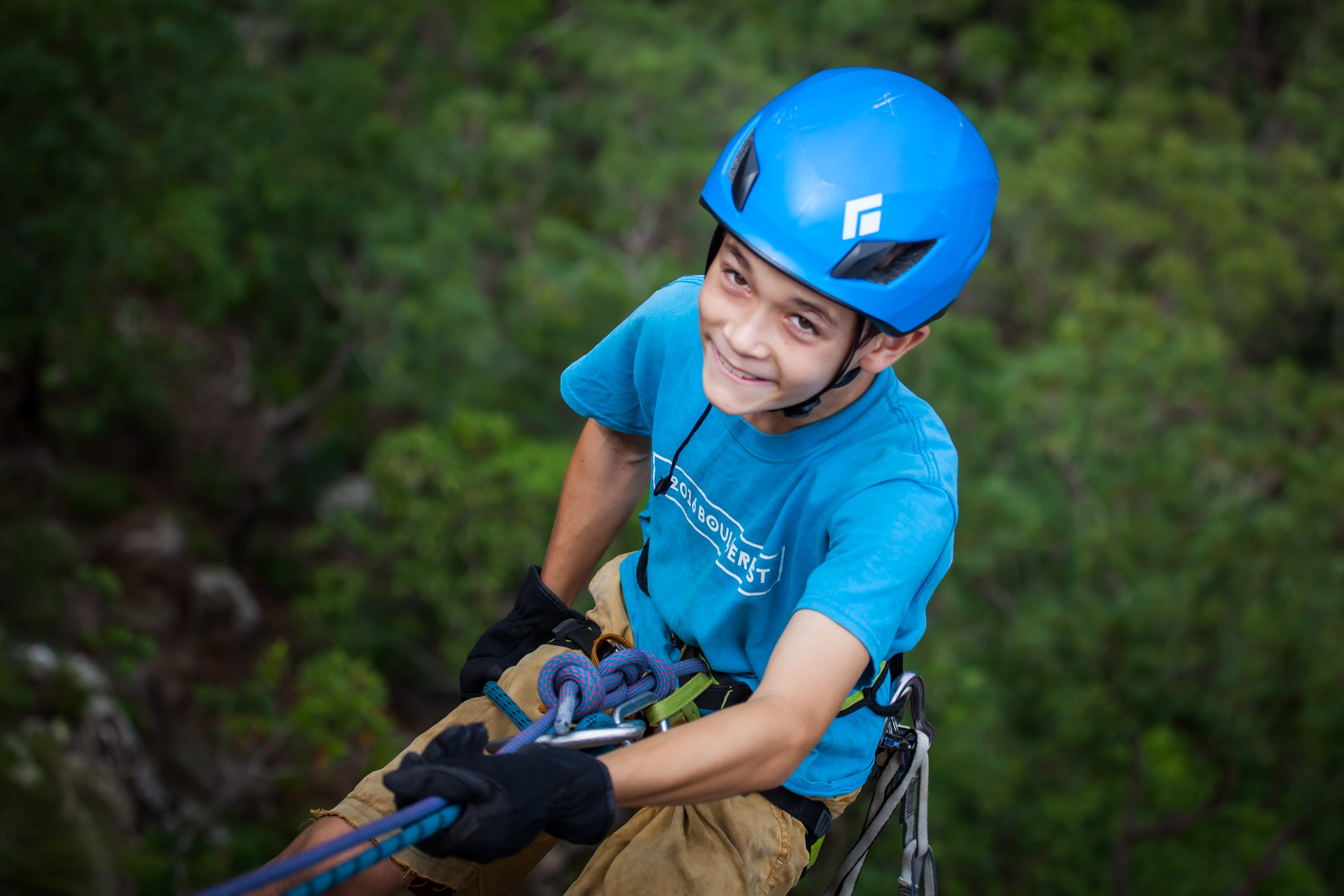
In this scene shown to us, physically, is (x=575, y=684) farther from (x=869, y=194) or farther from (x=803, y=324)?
(x=869, y=194)

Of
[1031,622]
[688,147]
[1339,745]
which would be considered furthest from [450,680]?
[1339,745]

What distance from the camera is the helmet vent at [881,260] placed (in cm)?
182

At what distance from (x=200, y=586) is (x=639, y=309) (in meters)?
11.6

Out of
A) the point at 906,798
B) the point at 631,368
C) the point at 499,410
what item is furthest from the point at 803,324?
the point at 499,410

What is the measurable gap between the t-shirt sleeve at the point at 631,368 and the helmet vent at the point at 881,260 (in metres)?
0.48

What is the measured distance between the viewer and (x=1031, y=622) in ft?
38.1

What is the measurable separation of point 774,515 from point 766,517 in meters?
0.02

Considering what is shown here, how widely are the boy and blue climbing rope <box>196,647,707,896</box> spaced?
4 centimetres

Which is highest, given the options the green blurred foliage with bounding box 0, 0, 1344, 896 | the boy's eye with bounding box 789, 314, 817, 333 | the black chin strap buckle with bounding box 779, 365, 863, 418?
the boy's eye with bounding box 789, 314, 817, 333

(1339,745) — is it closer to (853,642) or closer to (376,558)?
(376,558)

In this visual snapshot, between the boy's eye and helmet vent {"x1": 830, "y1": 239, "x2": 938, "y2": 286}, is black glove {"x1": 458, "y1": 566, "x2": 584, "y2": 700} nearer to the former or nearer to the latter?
the boy's eye

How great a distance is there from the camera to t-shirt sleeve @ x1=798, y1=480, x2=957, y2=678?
173 cm

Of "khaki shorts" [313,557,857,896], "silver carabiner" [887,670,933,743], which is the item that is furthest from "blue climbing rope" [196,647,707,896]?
"silver carabiner" [887,670,933,743]

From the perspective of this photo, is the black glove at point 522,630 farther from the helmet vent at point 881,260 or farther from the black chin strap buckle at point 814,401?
the helmet vent at point 881,260
